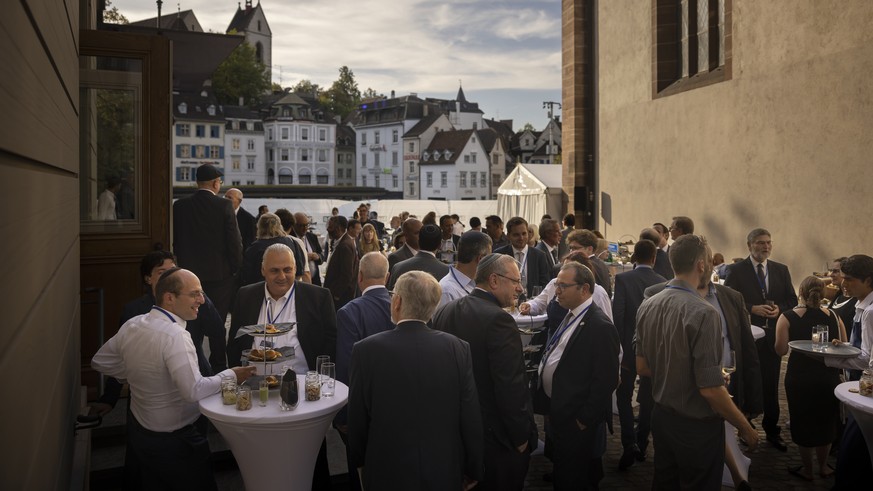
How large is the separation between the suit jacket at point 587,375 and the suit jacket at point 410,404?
1188mm

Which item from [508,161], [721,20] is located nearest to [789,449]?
[721,20]

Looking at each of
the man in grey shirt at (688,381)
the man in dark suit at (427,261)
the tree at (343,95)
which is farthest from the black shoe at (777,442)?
the tree at (343,95)

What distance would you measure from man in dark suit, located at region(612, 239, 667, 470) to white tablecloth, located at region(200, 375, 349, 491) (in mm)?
3034

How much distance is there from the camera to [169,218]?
7.23 m

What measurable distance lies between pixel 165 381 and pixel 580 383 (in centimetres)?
254

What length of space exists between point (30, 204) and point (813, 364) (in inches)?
243

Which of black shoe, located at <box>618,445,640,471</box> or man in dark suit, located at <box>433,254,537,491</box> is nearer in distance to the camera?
man in dark suit, located at <box>433,254,537,491</box>

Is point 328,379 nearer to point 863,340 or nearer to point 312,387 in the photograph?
point 312,387

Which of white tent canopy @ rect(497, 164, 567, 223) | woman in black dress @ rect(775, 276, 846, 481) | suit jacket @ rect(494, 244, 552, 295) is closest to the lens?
woman in black dress @ rect(775, 276, 846, 481)

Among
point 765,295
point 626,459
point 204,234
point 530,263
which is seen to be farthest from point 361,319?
point 765,295

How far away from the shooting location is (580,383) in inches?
189

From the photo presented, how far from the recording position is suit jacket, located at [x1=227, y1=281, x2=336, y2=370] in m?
5.22

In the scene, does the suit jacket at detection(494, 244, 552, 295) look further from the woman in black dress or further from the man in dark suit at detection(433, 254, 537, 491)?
the man in dark suit at detection(433, 254, 537, 491)

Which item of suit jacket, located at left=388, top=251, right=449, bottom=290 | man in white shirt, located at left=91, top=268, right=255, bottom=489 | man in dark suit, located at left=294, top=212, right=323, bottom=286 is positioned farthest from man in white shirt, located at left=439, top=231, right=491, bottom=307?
man in dark suit, located at left=294, top=212, right=323, bottom=286
